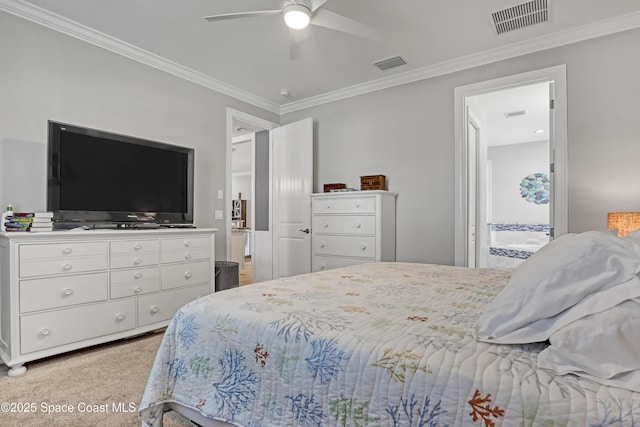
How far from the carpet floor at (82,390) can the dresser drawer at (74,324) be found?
14 centimetres

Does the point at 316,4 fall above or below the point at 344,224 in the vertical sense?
above

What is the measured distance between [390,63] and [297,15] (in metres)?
1.59

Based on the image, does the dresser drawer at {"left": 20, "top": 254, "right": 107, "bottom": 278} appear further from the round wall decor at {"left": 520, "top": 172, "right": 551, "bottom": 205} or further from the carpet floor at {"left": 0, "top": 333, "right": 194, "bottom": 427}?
the round wall decor at {"left": 520, "top": 172, "right": 551, "bottom": 205}

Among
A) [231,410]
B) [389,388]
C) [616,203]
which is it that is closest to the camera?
[389,388]

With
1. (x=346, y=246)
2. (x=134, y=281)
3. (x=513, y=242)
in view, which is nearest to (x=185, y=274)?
(x=134, y=281)

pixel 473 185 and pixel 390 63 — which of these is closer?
pixel 390 63

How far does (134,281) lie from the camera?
109 inches

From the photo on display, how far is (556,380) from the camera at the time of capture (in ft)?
2.42

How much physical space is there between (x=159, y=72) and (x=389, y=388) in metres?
3.68

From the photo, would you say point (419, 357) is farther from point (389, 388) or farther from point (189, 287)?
point (189, 287)

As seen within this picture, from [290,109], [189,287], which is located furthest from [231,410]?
[290,109]

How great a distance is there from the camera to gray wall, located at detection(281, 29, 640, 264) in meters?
2.78

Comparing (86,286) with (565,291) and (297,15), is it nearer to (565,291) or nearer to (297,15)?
(297,15)

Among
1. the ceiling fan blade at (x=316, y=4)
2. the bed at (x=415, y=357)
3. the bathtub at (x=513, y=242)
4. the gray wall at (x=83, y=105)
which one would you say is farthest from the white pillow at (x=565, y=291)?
the bathtub at (x=513, y=242)
